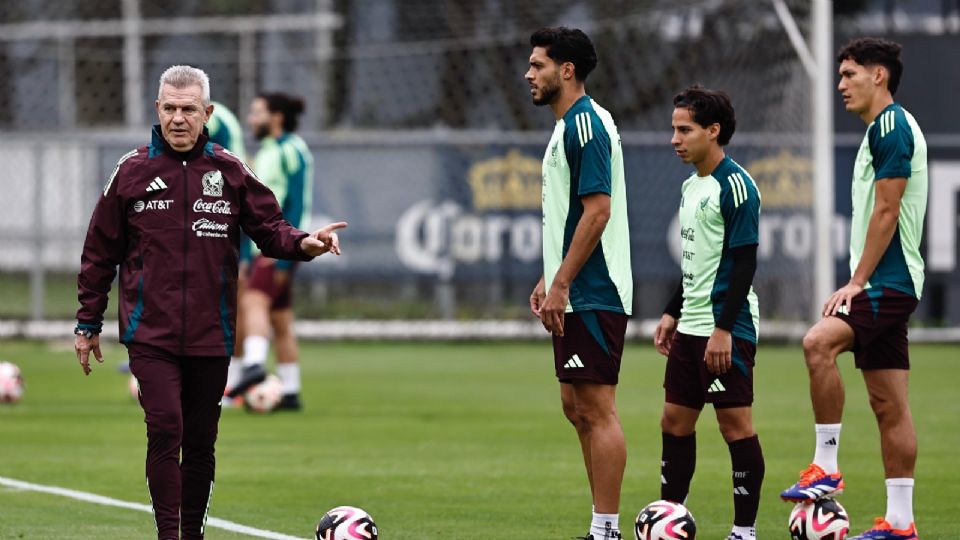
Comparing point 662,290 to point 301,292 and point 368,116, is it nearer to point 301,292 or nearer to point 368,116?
point 301,292

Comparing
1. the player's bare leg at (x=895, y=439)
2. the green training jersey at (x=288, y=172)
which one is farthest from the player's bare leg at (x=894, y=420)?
the green training jersey at (x=288, y=172)

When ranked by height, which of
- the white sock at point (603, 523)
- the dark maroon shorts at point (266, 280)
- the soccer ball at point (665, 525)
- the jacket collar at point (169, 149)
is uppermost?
the jacket collar at point (169, 149)

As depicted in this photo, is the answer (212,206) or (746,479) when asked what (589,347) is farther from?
(212,206)

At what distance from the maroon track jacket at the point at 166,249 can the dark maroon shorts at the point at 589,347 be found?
4.84 feet

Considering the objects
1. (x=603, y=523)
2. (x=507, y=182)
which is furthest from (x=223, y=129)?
(x=507, y=182)

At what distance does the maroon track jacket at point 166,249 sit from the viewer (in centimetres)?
725

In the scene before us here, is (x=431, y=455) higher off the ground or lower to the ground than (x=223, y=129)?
lower

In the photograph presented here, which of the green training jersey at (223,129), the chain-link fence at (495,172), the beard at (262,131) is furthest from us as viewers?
the chain-link fence at (495,172)

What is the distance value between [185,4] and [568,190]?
2536 cm

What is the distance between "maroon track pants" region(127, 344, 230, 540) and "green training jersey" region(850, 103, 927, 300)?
3.13m

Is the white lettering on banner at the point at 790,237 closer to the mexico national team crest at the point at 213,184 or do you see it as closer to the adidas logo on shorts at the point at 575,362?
the adidas logo on shorts at the point at 575,362

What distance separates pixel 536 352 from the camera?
2167cm

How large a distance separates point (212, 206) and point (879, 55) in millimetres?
3322

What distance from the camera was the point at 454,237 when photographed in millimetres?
22969
